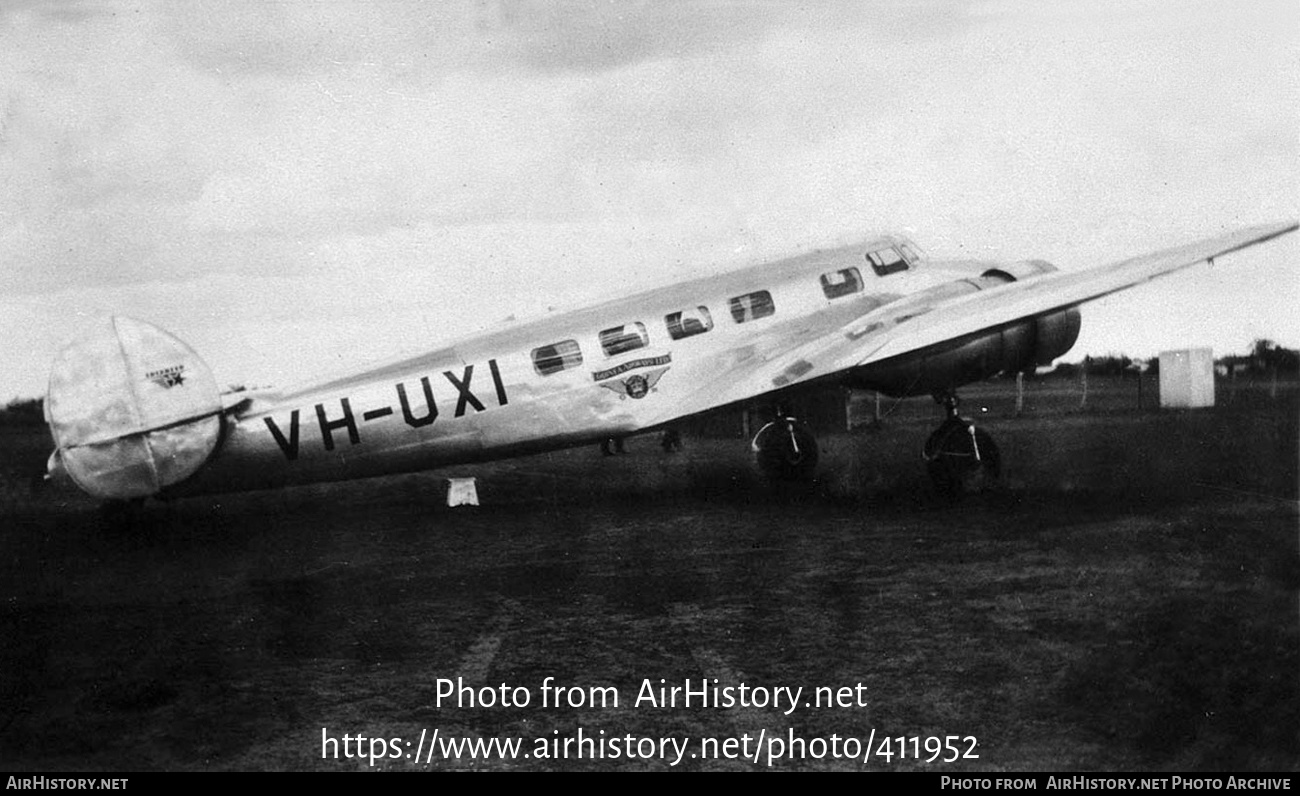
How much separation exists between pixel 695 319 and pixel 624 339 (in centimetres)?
84

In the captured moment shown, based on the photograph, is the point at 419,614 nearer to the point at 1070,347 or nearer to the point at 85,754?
the point at 85,754

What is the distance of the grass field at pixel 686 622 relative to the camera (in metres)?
4.78

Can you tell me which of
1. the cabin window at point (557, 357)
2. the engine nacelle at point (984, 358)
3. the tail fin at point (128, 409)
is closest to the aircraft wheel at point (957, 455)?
the engine nacelle at point (984, 358)

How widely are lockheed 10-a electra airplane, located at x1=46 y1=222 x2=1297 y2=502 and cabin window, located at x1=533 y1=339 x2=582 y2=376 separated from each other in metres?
0.01

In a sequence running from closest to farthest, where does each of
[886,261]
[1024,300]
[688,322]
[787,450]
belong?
[1024,300] → [688,322] → [886,261] → [787,450]

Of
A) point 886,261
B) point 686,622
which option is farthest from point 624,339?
point 686,622

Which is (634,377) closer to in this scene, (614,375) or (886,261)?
(614,375)

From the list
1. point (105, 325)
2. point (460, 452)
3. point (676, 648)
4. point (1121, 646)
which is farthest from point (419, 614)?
point (1121, 646)

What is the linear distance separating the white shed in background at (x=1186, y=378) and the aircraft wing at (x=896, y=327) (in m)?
15.5

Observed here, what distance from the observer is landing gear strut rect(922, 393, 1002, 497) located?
32.9ft

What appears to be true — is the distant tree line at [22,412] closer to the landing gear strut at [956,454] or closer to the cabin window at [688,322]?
the cabin window at [688,322]

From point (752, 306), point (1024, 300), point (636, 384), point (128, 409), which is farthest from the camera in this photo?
point (752, 306)

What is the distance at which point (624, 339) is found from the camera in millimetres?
9859

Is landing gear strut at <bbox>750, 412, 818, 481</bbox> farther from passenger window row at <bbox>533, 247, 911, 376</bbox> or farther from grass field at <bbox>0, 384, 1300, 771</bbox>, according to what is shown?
passenger window row at <bbox>533, 247, 911, 376</bbox>
